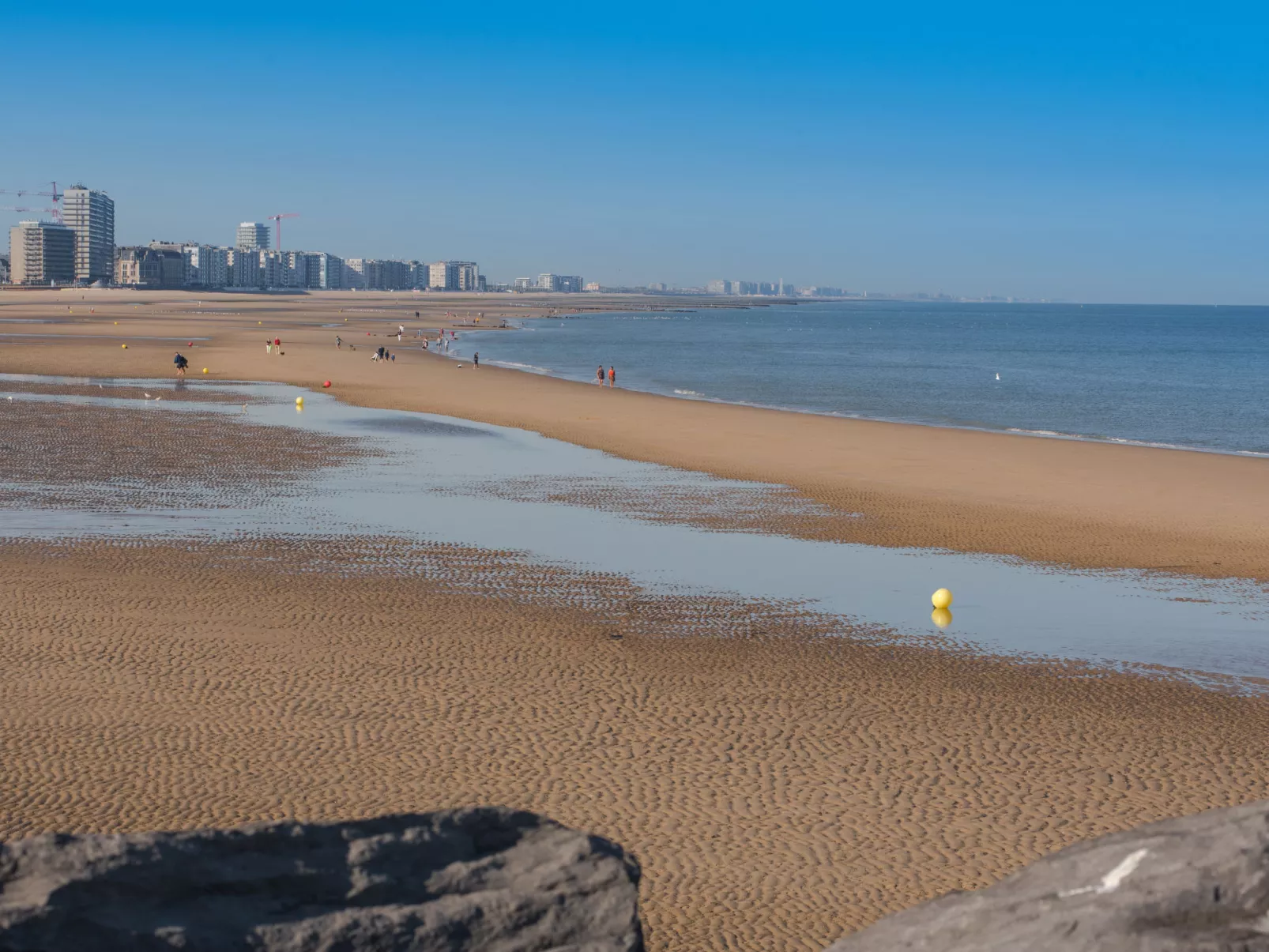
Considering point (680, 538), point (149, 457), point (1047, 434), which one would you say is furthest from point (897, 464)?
point (149, 457)

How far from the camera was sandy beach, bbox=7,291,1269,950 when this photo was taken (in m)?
9.49

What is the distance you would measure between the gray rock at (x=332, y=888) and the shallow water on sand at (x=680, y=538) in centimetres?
1165

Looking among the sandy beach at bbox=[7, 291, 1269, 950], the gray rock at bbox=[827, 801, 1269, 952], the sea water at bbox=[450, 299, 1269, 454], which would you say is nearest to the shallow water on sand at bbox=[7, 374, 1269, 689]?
the sandy beach at bbox=[7, 291, 1269, 950]

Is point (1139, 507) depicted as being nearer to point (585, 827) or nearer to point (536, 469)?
point (536, 469)

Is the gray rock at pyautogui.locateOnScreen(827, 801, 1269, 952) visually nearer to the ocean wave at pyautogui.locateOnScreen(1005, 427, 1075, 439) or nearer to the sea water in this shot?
the ocean wave at pyautogui.locateOnScreen(1005, 427, 1075, 439)

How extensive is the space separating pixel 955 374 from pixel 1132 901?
7880 cm

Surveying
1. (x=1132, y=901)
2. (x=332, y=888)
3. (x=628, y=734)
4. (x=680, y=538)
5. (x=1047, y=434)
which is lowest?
(x=628, y=734)

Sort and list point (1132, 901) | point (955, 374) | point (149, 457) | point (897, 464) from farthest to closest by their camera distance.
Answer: point (955, 374), point (897, 464), point (149, 457), point (1132, 901)

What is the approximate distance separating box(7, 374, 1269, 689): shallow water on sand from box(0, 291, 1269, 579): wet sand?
150 cm

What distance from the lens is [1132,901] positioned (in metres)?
3.70

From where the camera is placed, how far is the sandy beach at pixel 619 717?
949 cm

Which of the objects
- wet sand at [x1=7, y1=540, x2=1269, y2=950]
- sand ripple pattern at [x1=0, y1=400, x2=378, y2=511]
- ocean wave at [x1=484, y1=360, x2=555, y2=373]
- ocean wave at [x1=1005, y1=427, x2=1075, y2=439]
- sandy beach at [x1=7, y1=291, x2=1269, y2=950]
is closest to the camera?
wet sand at [x1=7, y1=540, x2=1269, y2=950]

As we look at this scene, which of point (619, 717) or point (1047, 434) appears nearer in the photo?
point (619, 717)

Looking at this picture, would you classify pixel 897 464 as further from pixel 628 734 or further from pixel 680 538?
pixel 628 734
